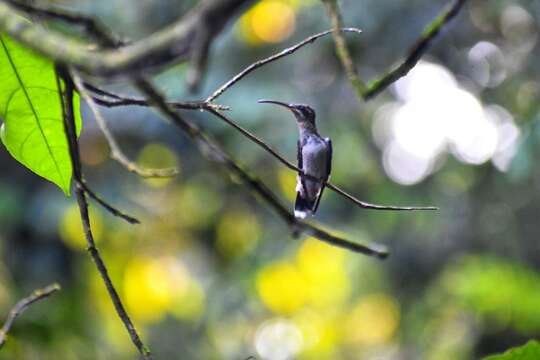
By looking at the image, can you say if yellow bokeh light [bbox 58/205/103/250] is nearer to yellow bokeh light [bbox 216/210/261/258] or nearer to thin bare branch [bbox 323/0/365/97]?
yellow bokeh light [bbox 216/210/261/258]

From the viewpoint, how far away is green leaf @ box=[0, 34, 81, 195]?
4.96 ft

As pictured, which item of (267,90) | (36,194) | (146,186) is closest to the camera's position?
(267,90)

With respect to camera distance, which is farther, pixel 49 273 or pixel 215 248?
pixel 215 248

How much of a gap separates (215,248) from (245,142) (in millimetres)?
2398

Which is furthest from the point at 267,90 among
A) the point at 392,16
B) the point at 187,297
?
the point at 187,297

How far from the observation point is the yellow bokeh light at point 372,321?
938 centimetres

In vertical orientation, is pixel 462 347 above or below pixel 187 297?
below

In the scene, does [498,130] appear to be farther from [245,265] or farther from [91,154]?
[91,154]

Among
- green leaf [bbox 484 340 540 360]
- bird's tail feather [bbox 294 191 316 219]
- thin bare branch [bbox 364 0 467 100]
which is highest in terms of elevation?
bird's tail feather [bbox 294 191 316 219]

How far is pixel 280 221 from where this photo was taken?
6977 mm

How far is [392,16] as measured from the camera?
7121mm

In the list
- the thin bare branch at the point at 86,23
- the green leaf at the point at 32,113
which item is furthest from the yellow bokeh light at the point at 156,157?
the thin bare branch at the point at 86,23

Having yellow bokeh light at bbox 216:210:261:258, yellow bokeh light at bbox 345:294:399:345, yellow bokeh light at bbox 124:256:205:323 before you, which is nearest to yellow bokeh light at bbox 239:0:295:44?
yellow bokeh light at bbox 216:210:261:258

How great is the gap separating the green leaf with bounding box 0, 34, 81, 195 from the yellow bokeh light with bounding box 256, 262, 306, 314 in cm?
568
